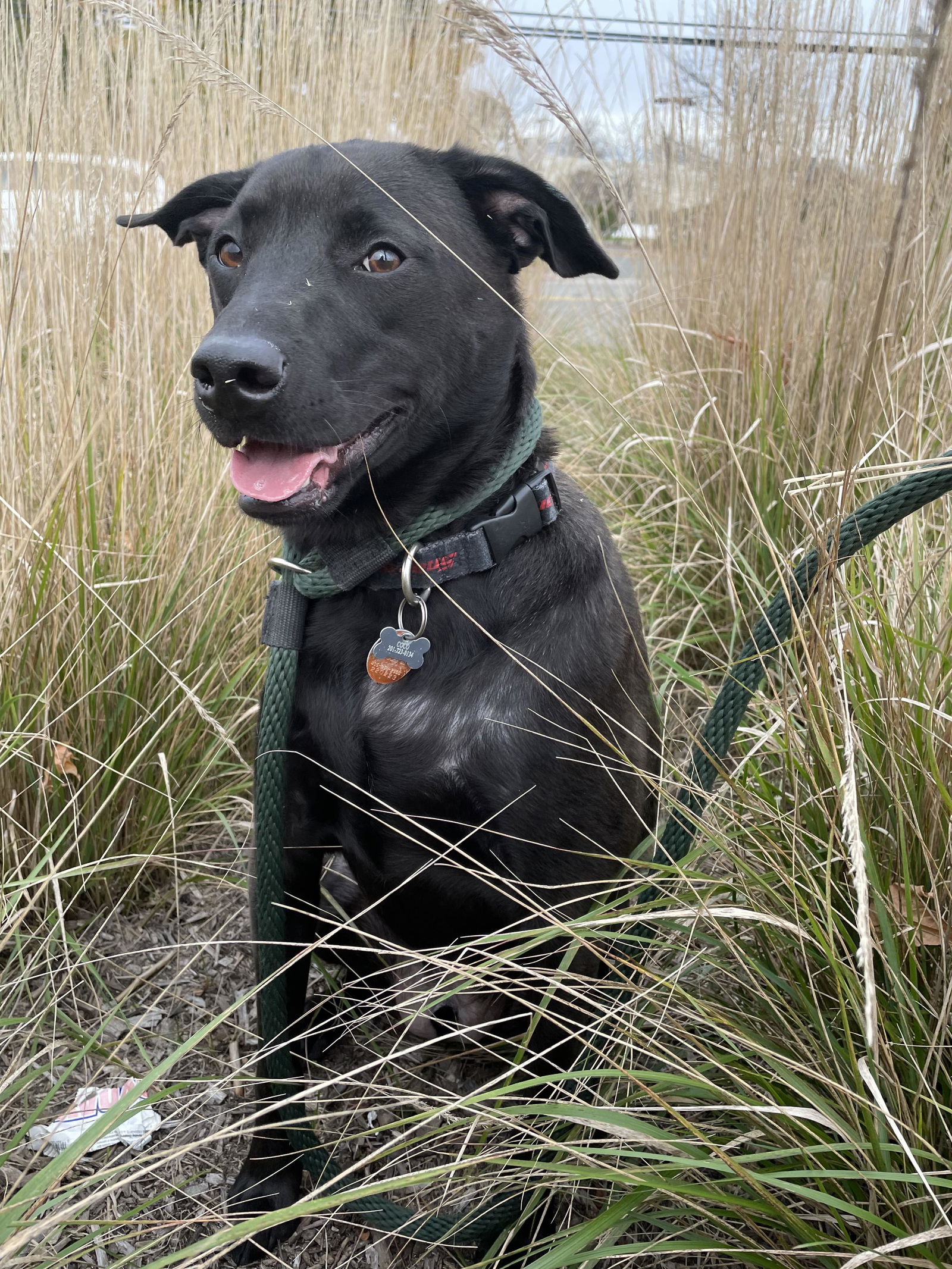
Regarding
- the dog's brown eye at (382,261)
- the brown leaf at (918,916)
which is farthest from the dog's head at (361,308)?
the brown leaf at (918,916)

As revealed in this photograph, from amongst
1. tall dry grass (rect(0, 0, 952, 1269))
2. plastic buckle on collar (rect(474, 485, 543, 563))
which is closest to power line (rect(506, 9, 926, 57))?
tall dry grass (rect(0, 0, 952, 1269))

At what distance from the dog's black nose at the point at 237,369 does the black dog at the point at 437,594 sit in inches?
0.5

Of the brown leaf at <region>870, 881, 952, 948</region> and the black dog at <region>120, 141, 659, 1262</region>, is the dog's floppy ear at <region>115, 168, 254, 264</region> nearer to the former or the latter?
the black dog at <region>120, 141, 659, 1262</region>

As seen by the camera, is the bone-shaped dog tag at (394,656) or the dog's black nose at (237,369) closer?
the dog's black nose at (237,369)

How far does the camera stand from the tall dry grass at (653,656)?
122 cm

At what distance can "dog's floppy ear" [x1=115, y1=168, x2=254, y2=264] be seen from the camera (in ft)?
6.64

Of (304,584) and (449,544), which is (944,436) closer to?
(449,544)

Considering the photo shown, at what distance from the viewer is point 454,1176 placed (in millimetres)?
1646

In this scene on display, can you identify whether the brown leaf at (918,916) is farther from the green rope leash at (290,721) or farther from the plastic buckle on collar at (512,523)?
the plastic buckle on collar at (512,523)

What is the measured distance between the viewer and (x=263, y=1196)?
1.80 meters

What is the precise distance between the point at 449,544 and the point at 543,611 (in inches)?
7.8

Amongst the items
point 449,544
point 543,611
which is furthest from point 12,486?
point 543,611

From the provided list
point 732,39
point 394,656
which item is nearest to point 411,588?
point 394,656

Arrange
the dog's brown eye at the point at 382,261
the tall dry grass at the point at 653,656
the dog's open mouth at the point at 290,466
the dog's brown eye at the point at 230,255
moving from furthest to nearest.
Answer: the dog's brown eye at the point at 230,255 → the dog's brown eye at the point at 382,261 → the dog's open mouth at the point at 290,466 → the tall dry grass at the point at 653,656
